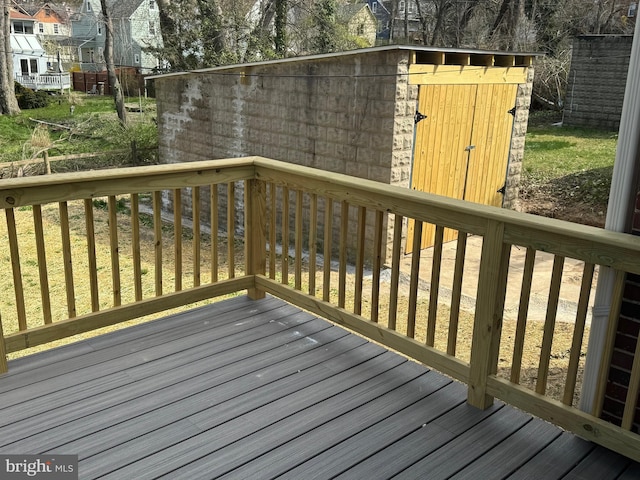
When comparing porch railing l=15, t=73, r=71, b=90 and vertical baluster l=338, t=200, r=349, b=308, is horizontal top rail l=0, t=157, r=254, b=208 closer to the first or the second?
vertical baluster l=338, t=200, r=349, b=308

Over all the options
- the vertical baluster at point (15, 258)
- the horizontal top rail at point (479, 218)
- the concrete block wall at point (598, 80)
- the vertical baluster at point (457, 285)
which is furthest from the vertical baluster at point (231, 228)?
the concrete block wall at point (598, 80)

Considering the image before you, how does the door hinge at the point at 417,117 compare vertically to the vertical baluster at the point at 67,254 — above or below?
above

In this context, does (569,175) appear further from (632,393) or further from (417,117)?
(632,393)

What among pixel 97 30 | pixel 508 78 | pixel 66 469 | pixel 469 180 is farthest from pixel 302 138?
pixel 97 30

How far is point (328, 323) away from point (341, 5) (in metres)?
21.2

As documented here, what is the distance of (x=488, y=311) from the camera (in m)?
2.62

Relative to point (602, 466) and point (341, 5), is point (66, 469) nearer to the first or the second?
point (602, 466)

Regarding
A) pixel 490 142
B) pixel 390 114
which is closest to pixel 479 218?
pixel 390 114

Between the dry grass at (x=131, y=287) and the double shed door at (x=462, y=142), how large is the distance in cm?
131

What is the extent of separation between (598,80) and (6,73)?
18.4 metres

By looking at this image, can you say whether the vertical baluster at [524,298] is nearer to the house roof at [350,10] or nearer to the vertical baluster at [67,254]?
the vertical baluster at [67,254]

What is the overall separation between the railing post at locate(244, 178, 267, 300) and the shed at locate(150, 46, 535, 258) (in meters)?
3.50

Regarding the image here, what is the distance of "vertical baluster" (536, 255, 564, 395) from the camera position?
2385 millimetres
